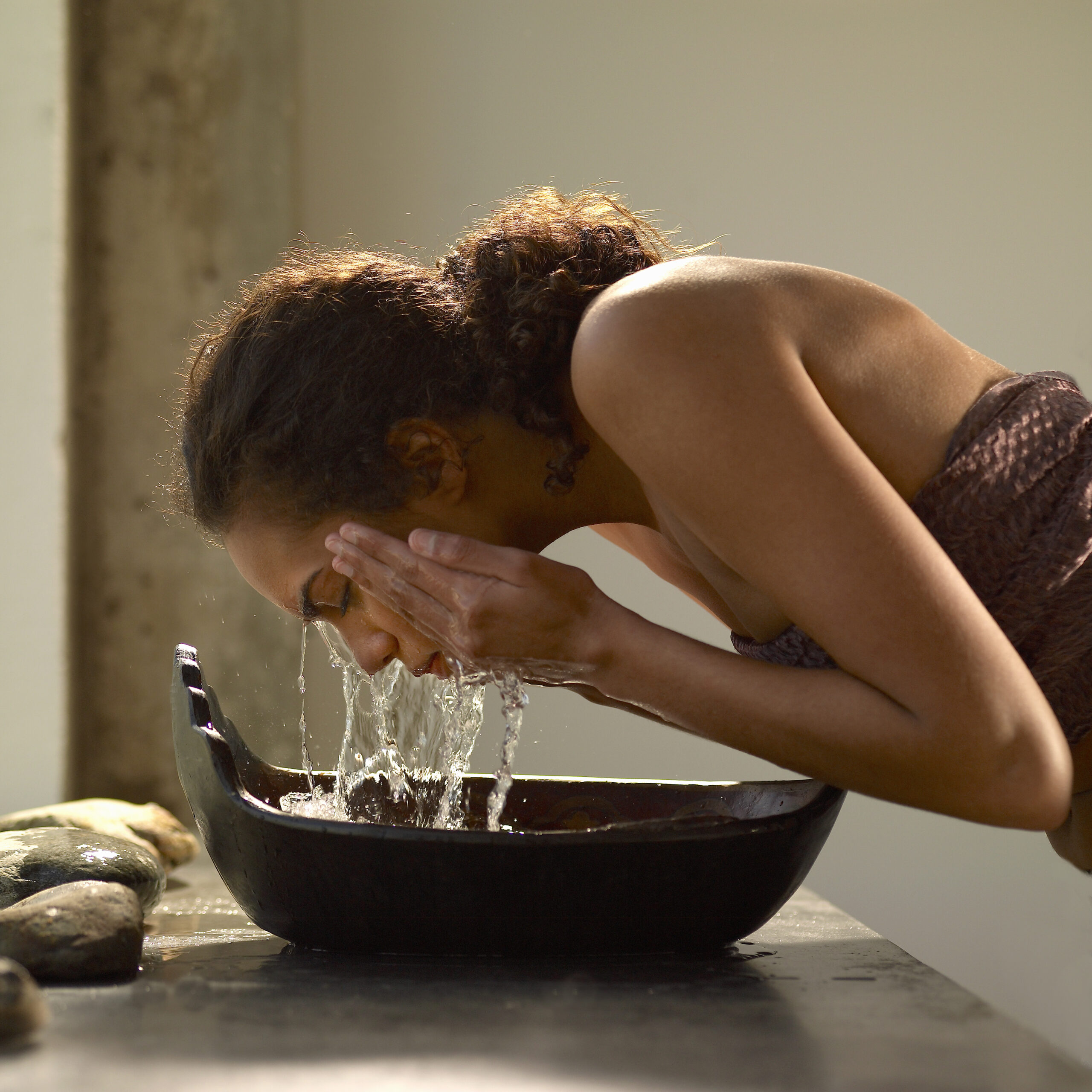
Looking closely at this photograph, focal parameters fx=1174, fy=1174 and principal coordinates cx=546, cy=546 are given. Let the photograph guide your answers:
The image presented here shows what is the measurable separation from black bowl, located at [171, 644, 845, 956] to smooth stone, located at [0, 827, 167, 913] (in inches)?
7.1

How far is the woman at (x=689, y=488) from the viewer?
81cm

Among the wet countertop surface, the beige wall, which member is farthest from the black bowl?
the beige wall

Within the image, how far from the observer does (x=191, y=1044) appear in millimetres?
672

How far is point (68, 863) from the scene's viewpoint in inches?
41.8

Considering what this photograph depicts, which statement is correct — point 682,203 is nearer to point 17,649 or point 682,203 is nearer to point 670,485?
point 17,649

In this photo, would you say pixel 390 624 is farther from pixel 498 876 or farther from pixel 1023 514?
pixel 1023 514

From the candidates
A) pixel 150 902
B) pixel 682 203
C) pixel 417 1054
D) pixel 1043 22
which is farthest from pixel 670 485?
pixel 1043 22

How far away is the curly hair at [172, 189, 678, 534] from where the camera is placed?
102 cm

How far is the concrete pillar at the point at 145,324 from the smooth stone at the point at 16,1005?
1.62 metres

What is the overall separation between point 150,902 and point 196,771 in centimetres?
29

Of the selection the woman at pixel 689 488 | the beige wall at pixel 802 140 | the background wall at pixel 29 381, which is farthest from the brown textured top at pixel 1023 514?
the background wall at pixel 29 381

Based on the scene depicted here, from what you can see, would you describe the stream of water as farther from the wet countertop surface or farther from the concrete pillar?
the concrete pillar

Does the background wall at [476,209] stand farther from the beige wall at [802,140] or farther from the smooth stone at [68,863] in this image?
the smooth stone at [68,863]

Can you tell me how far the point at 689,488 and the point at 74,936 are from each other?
21.3 inches
